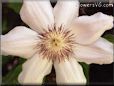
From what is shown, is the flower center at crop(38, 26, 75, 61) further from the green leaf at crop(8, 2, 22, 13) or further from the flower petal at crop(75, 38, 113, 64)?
the green leaf at crop(8, 2, 22, 13)

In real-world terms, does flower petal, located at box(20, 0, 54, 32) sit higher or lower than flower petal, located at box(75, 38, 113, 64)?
higher

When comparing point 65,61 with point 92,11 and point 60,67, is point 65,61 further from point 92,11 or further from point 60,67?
point 92,11

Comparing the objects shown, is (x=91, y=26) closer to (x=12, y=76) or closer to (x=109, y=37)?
(x=109, y=37)

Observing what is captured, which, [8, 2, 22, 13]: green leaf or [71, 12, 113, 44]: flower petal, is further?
[8, 2, 22, 13]: green leaf

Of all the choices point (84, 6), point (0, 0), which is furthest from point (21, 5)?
point (84, 6)

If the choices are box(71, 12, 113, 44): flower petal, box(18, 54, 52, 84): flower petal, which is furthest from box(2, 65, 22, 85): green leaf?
box(71, 12, 113, 44): flower petal

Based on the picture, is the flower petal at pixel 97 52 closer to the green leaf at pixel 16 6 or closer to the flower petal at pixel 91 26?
the flower petal at pixel 91 26

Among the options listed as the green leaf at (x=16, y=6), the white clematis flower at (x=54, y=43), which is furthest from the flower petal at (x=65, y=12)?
the green leaf at (x=16, y=6)
